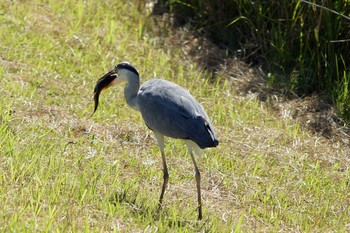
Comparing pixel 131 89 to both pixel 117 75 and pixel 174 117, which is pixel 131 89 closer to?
pixel 117 75

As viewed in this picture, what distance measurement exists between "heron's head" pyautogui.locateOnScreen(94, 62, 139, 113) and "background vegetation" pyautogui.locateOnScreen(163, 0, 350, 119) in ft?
8.59

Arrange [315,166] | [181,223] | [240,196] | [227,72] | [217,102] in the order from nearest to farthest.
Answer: [181,223]
[240,196]
[315,166]
[217,102]
[227,72]

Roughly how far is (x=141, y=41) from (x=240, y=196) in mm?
3717

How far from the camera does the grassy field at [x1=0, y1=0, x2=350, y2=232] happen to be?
21.4 feet

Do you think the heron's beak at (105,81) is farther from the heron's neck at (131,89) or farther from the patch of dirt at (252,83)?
the patch of dirt at (252,83)

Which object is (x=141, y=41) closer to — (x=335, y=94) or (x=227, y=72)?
(x=227, y=72)

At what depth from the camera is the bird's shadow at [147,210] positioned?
21.5 feet

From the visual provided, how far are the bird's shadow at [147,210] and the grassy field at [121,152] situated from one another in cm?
1

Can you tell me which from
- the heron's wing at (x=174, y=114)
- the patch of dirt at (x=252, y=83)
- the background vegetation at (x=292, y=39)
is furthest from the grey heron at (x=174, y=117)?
the background vegetation at (x=292, y=39)

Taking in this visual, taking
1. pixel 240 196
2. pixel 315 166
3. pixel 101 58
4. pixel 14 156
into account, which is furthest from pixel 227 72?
pixel 14 156

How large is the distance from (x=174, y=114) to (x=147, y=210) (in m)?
0.82

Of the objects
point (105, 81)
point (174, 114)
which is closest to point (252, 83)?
point (105, 81)

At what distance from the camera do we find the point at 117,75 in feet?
26.0

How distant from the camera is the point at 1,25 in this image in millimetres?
10062
